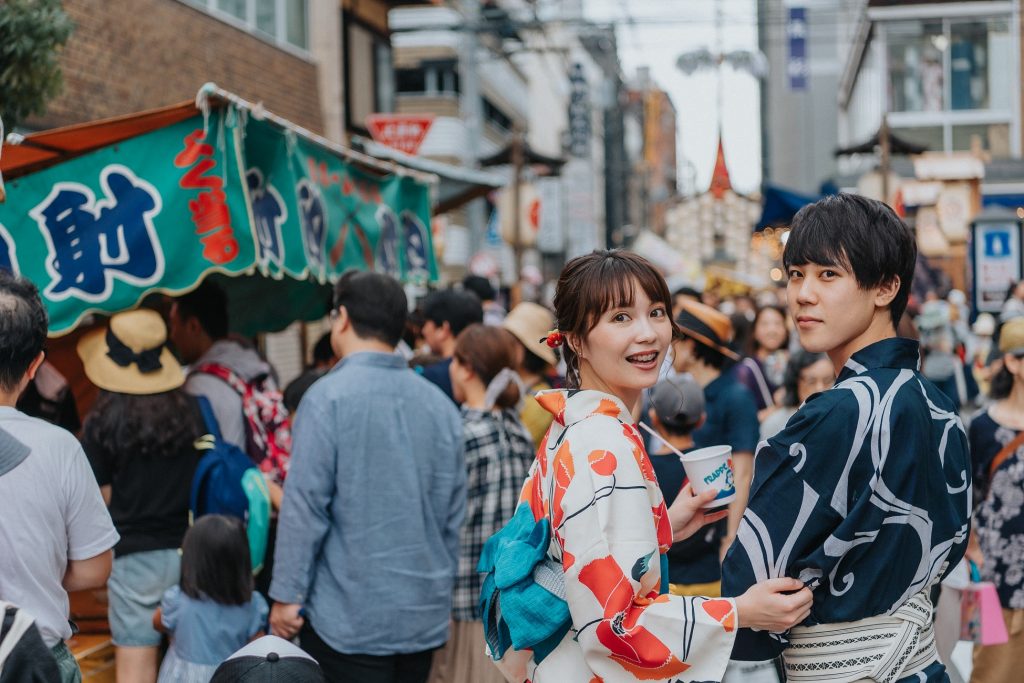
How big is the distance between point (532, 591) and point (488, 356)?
2.65 metres

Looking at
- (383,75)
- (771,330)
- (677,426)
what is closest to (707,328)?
(677,426)

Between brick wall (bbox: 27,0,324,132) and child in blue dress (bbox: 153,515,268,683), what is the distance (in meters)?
5.32

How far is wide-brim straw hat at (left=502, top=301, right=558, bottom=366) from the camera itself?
6352 mm

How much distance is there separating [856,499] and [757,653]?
16.8 inches

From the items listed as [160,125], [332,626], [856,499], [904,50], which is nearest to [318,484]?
[332,626]

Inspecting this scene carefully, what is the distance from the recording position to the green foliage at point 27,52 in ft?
16.6

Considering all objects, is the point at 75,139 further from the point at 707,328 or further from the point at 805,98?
the point at 805,98

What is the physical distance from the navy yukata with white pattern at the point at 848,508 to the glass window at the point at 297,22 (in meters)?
14.0

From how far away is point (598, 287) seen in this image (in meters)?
2.62

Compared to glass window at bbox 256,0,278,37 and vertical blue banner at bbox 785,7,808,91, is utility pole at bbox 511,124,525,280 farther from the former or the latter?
vertical blue banner at bbox 785,7,808,91

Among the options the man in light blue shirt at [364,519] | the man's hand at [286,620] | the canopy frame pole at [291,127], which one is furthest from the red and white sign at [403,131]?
the man's hand at [286,620]

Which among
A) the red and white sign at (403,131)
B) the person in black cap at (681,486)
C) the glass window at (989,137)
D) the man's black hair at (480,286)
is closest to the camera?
the person in black cap at (681,486)

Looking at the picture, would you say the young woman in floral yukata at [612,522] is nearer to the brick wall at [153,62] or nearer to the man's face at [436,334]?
the man's face at [436,334]

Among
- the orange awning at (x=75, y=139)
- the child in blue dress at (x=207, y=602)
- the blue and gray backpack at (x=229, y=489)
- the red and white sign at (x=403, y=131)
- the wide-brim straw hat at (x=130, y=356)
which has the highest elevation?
the red and white sign at (x=403, y=131)
